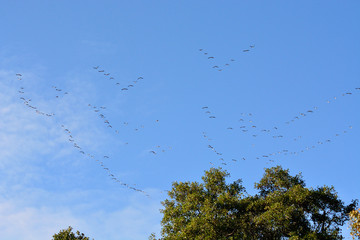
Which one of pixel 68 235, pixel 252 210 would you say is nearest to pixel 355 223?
pixel 252 210

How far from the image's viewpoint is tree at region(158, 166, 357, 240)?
133 ft

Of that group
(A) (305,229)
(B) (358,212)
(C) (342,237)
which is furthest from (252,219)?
(B) (358,212)

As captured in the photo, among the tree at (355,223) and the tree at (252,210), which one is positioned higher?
the tree at (252,210)

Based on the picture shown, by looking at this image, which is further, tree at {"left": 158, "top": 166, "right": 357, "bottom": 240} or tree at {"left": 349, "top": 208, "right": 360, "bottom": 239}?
tree at {"left": 158, "top": 166, "right": 357, "bottom": 240}

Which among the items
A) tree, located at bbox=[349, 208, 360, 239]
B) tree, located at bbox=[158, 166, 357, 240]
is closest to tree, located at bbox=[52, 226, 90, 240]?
tree, located at bbox=[158, 166, 357, 240]

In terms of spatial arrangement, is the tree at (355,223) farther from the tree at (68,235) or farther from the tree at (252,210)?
the tree at (68,235)

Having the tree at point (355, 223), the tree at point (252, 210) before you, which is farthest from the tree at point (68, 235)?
the tree at point (355, 223)

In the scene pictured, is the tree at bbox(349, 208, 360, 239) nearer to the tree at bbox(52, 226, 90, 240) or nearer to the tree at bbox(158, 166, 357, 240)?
the tree at bbox(158, 166, 357, 240)

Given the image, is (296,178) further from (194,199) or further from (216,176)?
(194,199)

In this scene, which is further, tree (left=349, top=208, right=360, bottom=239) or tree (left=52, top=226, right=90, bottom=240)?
tree (left=52, top=226, right=90, bottom=240)

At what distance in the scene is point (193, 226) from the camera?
132 feet

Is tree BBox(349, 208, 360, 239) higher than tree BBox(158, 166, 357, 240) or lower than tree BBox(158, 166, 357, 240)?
lower

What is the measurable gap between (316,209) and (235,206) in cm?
926

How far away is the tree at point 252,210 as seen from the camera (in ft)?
133
